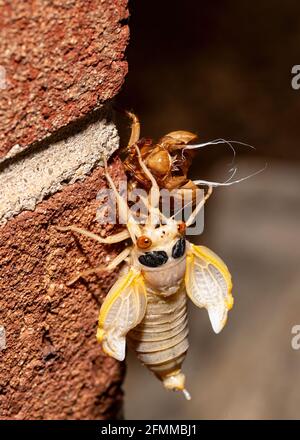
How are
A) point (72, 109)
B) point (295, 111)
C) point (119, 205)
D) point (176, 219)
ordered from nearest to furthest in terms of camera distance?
1. point (72, 109)
2. point (119, 205)
3. point (176, 219)
4. point (295, 111)

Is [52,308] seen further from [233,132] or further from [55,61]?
[233,132]

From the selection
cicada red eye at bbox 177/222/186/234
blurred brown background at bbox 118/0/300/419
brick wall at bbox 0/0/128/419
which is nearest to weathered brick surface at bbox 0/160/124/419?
brick wall at bbox 0/0/128/419

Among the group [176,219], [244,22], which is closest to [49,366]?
[176,219]

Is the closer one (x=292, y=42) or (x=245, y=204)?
(x=292, y=42)

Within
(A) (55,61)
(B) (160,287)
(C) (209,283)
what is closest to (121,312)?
(B) (160,287)

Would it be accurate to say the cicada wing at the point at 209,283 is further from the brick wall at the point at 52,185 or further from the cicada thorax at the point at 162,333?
the brick wall at the point at 52,185

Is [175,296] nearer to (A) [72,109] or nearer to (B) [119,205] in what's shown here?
(B) [119,205]

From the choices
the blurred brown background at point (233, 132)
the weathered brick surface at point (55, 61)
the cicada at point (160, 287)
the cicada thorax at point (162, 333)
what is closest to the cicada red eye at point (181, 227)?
the cicada at point (160, 287)
